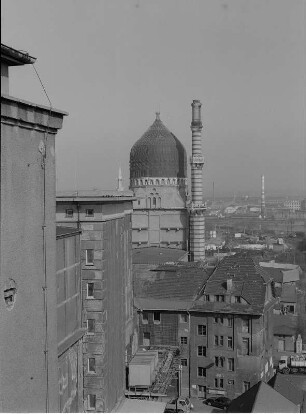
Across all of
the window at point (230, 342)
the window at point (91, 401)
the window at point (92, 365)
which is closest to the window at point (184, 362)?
the window at point (230, 342)

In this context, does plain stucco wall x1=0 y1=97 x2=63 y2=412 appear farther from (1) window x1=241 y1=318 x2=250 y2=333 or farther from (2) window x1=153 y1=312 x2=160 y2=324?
(2) window x1=153 y1=312 x2=160 y2=324

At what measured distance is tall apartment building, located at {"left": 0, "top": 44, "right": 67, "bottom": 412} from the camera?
523cm

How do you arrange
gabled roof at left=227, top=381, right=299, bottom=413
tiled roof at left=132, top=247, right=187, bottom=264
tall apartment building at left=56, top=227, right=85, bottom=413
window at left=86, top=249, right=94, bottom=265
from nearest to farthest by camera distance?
tall apartment building at left=56, top=227, right=85, bottom=413 → gabled roof at left=227, top=381, right=299, bottom=413 → window at left=86, top=249, right=94, bottom=265 → tiled roof at left=132, top=247, right=187, bottom=264

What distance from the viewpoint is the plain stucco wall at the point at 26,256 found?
522 centimetres

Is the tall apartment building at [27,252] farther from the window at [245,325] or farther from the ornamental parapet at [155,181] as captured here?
the ornamental parapet at [155,181]

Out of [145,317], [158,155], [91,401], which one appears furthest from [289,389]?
[158,155]

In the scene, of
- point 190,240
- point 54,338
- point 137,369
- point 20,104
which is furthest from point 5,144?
point 190,240

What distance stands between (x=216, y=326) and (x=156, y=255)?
1553 cm

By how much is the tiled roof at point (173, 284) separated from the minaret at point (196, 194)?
50.2ft

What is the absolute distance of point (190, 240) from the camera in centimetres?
4506

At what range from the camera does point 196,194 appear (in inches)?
1804

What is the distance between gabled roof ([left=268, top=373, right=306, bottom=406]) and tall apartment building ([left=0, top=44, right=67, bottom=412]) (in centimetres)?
1413

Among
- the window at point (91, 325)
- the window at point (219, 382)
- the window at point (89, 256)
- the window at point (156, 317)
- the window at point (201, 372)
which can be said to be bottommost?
the window at point (219, 382)

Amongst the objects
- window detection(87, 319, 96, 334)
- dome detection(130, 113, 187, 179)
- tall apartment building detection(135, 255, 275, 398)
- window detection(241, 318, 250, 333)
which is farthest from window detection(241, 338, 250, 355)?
dome detection(130, 113, 187, 179)
